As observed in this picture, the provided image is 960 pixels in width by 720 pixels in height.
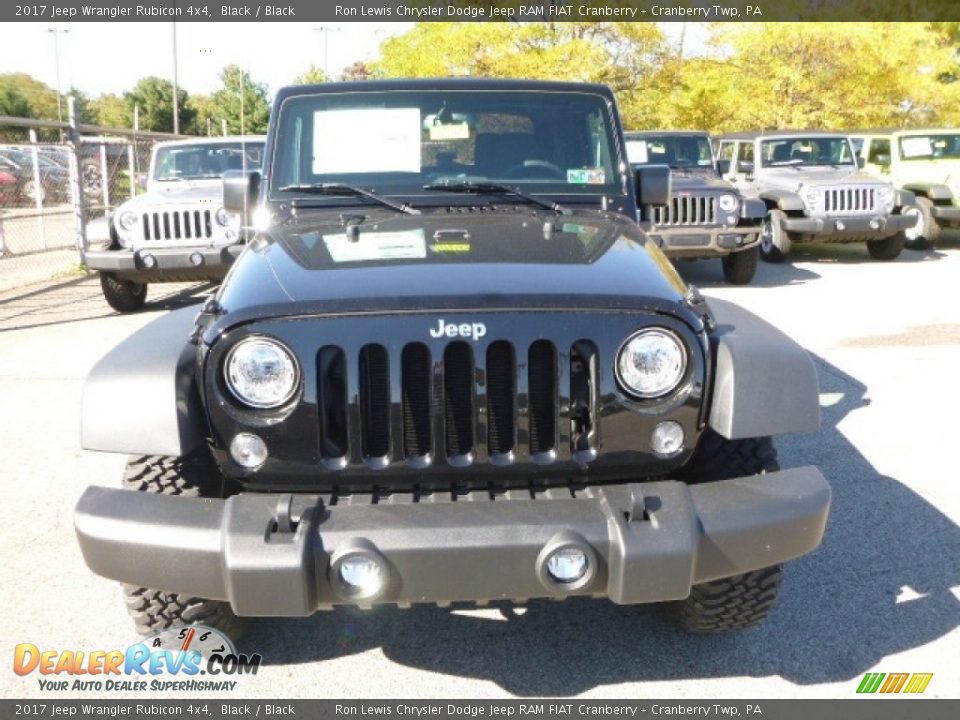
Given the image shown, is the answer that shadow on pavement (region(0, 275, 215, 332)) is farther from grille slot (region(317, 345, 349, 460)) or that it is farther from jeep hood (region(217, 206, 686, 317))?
grille slot (region(317, 345, 349, 460))

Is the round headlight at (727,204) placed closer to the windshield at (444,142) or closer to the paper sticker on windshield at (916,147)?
the paper sticker on windshield at (916,147)

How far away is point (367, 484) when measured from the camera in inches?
93.4

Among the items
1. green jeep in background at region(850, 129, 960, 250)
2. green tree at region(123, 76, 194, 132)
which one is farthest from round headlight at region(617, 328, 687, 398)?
green tree at region(123, 76, 194, 132)

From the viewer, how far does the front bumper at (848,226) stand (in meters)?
11.1

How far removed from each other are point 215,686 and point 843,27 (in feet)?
71.8

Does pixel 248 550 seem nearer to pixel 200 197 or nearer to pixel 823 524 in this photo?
pixel 823 524

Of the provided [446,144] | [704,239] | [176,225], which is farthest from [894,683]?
[704,239]

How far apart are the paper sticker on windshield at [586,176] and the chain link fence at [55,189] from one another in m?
7.50

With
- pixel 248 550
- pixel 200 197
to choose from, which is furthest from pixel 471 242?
pixel 200 197

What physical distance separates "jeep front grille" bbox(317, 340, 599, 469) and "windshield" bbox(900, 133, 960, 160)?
12900 millimetres

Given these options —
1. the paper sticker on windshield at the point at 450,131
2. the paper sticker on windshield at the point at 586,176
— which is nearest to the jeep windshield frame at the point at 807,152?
the paper sticker on windshield at the point at 586,176

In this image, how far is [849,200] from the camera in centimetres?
1127

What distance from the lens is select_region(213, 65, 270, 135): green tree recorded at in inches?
1651
